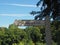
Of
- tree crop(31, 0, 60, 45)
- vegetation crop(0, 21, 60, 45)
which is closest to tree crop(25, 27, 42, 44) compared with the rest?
vegetation crop(0, 21, 60, 45)

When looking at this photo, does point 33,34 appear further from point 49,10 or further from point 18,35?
point 49,10

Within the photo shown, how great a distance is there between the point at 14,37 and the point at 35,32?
5219mm

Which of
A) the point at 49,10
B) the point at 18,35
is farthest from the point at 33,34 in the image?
the point at 49,10

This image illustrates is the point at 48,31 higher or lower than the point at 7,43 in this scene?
higher

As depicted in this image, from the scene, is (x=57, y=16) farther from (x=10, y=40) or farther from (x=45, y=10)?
(x=10, y=40)

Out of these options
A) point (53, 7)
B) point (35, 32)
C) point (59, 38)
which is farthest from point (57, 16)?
point (35, 32)

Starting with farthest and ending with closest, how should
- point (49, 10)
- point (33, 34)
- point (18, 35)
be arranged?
point (18, 35) → point (33, 34) → point (49, 10)

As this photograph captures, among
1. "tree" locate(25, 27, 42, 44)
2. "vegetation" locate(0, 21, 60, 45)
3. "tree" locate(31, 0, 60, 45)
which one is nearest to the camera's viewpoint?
"tree" locate(31, 0, 60, 45)

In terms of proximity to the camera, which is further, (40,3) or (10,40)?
(10,40)

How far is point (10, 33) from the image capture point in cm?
7300

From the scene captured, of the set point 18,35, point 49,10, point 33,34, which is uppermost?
point 49,10

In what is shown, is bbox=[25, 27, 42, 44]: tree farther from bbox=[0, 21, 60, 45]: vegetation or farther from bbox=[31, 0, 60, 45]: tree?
bbox=[31, 0, 60, 45]: tree

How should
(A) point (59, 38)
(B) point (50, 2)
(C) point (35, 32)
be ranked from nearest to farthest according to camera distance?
(A) point (59, 38) < (B) point (50, 2) < (C) point (35, 32)

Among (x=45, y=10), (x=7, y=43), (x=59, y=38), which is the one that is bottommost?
(x=7, y=43)
